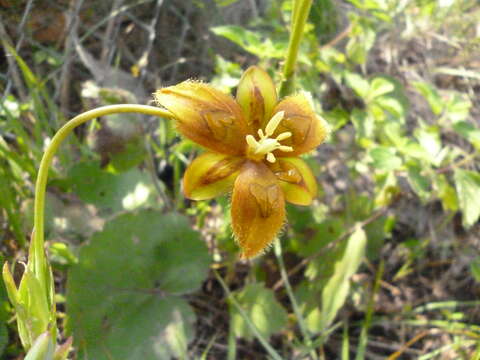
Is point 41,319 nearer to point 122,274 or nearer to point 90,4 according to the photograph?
point 122,274

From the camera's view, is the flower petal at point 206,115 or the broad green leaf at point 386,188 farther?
the broad green leaf at point 386,188

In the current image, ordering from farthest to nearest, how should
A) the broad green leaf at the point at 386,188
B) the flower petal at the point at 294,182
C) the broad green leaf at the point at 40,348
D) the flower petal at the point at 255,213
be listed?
1. the broad green leaf at the point at 386,188
2. the flower petal at the point at 294,182
3. the flower petal at the point at 255,213
4. the broad green leaf at the point at 40,348

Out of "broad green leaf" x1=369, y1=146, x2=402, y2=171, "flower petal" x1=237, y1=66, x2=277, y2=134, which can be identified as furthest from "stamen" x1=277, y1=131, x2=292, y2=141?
"broad green leaf" x1=369, y1=146, x2=402, y2=171

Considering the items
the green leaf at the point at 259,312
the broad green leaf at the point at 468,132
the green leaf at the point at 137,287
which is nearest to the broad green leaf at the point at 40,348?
the green leaf at the point at 137,287

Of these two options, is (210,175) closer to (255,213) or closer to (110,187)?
(255,213)

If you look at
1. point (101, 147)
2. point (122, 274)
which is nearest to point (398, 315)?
point (122, 274)

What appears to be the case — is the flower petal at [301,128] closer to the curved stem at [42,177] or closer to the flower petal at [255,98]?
the flower petal at [255,98]

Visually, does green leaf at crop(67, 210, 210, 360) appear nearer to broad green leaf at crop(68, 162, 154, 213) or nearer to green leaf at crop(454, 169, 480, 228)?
broad green leaf at crop(68, 162, 154, 213)

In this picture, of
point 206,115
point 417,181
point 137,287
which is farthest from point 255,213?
point 417,181
